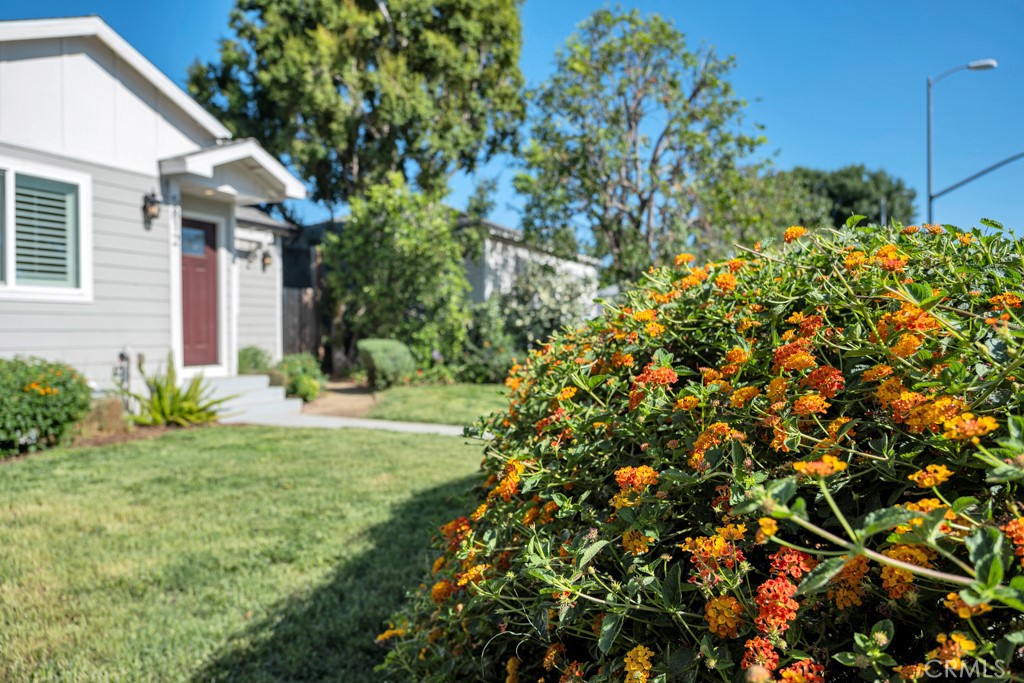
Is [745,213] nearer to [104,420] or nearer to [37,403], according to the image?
[104,420]

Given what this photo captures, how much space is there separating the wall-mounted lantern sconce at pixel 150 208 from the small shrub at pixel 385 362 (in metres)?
4.14

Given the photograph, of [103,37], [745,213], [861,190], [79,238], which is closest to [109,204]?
[79,238]

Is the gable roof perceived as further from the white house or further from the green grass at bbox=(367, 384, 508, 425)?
the green grass at bbox=(367, 384, 508, 425)

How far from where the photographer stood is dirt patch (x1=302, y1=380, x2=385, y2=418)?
32.0 feet

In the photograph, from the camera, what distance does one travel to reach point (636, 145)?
12.6m

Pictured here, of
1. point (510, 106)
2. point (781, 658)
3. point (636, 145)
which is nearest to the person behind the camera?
point (781, 658)

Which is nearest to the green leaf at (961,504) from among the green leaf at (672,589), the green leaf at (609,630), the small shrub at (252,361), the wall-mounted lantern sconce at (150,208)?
the green leaf at (672,589)

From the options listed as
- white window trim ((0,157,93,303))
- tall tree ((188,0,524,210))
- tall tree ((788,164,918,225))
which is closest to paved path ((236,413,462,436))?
white window trim ((0,157,93,303))

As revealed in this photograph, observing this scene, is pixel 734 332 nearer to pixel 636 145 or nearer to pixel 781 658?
pixel 781 658

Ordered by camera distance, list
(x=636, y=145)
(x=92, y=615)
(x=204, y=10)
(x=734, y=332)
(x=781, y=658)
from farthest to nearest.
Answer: (x=204, y=10) → (x=636, y=145) → (x=92, y=615) → (x=734, y=332) → (x=781, y=658)

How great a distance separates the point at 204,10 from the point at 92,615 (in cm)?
1581

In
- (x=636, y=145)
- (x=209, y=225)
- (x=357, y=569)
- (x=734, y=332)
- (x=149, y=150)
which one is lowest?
(x=357, y=569)

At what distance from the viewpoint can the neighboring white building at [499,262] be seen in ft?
49.3

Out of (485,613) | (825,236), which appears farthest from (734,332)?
(485,613)
